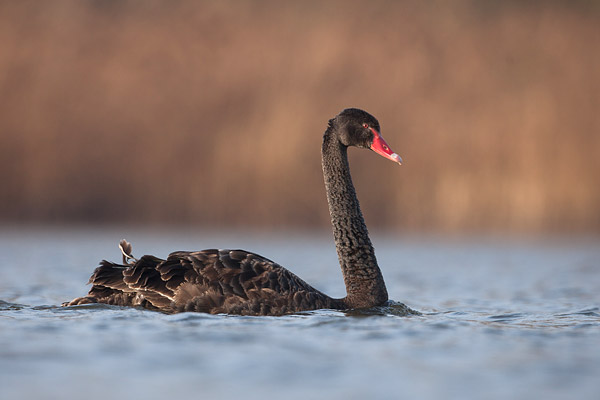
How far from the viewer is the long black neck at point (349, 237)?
8.01 metres

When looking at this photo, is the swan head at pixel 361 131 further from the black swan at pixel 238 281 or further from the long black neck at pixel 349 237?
the long black neck at pixel 349 237

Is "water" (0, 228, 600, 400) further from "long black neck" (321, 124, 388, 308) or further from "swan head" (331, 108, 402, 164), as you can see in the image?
"swan head" (331, 108, 402, 164)

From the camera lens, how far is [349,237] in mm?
8164

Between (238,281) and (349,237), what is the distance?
133cm

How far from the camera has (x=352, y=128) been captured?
819 centimetres

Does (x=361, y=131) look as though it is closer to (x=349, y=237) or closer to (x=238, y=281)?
(x=349, y=237)

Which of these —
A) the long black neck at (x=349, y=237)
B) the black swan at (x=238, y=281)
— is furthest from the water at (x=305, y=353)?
the long black neck at (x=349, y=237)

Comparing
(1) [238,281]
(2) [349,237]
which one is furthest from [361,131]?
(1) [238,281]

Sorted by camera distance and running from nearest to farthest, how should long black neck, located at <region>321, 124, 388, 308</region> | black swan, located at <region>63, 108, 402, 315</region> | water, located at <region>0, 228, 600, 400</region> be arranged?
1. water, located at <region>0, 228, 600, 400</region>
2. black swan, located at <region>63, 108, 402, 315</region>
3. long black neck, located at <region>321, 124, 388, 308</region>

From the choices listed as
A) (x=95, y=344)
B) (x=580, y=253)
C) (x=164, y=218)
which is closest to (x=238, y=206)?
(x=164, y=218)

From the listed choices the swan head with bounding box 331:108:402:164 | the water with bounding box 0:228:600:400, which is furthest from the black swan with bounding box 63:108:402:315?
the water with bounding box 0:228:600:400

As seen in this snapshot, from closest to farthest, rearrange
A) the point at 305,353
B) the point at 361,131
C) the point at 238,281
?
the point at 305,353 < the point at 238,281 < the point at 361,131

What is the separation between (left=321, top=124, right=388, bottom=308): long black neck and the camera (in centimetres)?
801

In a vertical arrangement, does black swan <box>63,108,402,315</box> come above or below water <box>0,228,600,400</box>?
above
